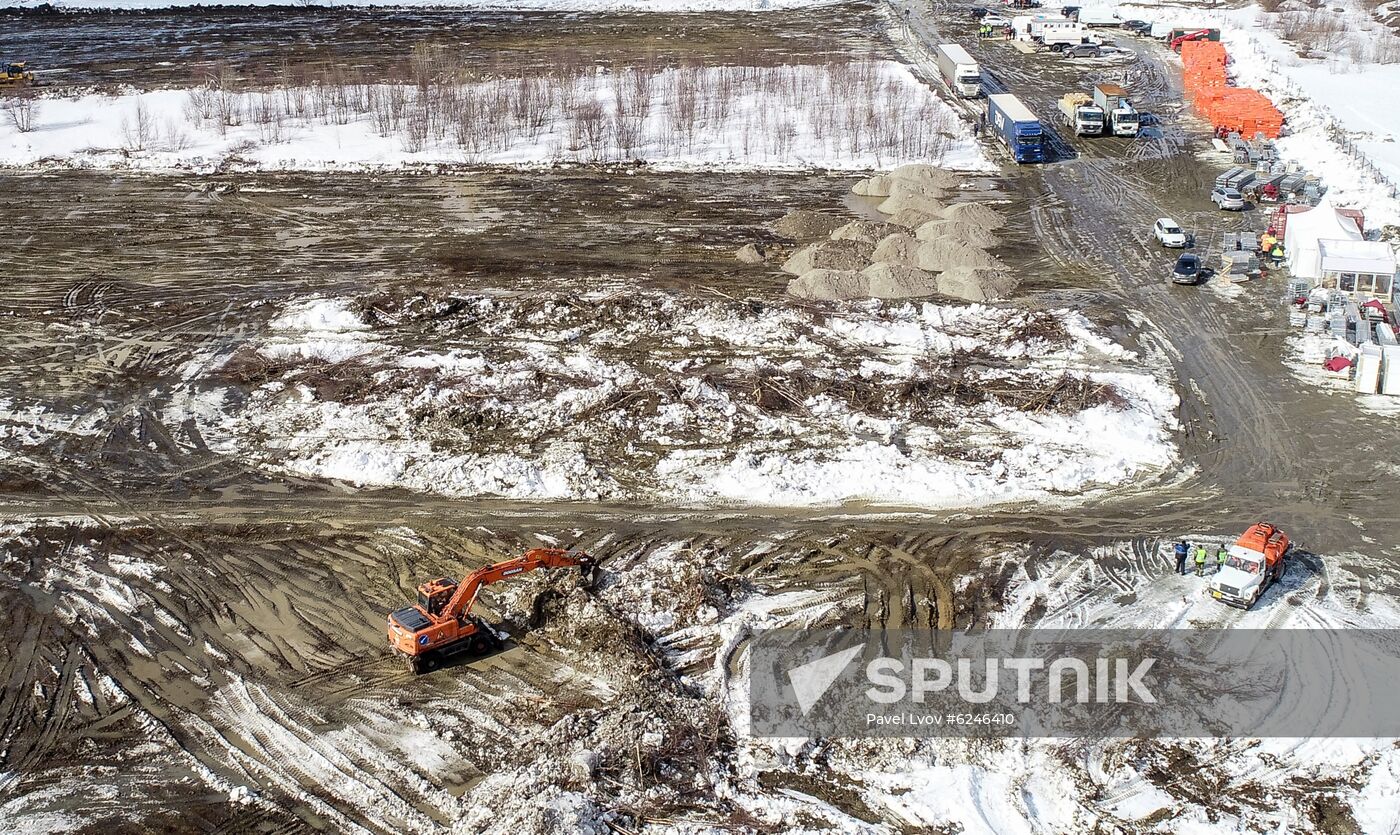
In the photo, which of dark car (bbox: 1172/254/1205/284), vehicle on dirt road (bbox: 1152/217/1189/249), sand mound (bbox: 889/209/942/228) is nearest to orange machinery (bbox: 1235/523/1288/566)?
dark car (bbox: 1172/254/1205/284)

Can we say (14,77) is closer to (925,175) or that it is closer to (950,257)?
(925,175)

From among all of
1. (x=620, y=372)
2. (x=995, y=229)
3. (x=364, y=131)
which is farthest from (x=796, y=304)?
(x=364, y=131)

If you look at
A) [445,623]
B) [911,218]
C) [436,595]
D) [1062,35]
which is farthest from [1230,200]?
[445,623]

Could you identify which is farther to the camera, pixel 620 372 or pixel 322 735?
pixel 620 372

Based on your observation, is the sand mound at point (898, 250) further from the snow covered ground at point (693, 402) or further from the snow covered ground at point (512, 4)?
the snow covered ground at point (512, 4)

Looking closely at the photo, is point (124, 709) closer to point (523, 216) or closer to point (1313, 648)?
point (1313, 648)

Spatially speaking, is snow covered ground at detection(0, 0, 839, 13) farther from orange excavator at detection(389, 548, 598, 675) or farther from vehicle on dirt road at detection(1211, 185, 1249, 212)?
orange excavator at detection(389, 548, 598, 675)
